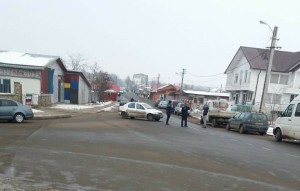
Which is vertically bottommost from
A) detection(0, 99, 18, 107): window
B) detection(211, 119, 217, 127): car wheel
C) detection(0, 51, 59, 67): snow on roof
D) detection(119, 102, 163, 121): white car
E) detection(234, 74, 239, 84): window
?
detection(211, 119, 217, 127): car wheel

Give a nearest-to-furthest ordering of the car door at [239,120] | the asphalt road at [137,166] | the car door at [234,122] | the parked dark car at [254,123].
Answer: the asphalt road at [137,166]
the parked dark car at [254,123]
the car door at [239,120]
the car door at [234,122]

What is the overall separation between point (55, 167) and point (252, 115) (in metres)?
19.4

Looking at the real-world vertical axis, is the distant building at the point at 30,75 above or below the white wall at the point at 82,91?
above

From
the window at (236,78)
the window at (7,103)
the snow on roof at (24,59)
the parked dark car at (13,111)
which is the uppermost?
the snow on roof at (24,59)

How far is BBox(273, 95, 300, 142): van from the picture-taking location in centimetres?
2005

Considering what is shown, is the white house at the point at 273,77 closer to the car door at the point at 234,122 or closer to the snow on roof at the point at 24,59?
the car door at the point at 234,122

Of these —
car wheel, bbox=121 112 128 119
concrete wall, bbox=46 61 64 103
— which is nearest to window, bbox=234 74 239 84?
concrete wall, bbox=46 61 64 103

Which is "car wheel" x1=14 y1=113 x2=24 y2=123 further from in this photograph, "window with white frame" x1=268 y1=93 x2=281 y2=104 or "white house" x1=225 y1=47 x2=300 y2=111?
"window with white frame" x1=268 y1=93 x2=281 y2=104

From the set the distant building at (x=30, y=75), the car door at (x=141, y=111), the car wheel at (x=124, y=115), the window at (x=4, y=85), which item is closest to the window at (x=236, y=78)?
the distant building at (x=30, y=75)

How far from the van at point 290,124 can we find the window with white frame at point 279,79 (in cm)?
3224

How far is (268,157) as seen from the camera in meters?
14.0

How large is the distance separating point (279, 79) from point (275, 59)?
3098 millimetres

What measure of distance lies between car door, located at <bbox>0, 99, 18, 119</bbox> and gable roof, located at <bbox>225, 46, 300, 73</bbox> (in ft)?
119

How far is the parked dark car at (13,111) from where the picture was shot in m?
22.2
